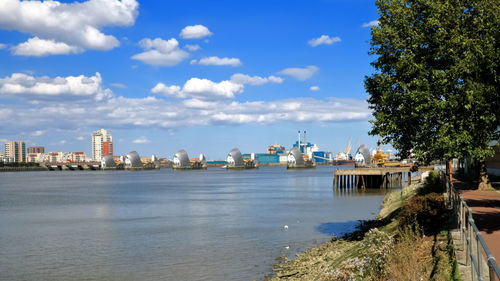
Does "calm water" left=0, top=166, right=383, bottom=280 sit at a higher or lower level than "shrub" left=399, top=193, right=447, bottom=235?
lower

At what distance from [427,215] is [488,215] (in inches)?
108

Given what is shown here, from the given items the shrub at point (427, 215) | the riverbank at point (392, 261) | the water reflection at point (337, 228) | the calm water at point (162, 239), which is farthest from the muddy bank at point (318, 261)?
the water reflection at point (337, 228)

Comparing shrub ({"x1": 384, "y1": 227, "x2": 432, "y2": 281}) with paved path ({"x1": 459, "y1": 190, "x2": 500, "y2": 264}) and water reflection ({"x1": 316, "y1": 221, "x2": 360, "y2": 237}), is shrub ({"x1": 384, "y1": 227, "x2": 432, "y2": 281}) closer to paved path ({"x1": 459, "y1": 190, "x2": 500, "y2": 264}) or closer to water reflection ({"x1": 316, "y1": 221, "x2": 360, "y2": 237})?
paved path ({"x1": 459, "y1": 190, "x2": 500, "y2": 264})

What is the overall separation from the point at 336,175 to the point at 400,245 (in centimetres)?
7025

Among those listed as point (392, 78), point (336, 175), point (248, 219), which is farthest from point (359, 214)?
point (336, 175)

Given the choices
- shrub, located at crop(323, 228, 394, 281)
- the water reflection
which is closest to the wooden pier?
the water reflection

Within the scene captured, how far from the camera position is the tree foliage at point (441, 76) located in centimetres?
1838

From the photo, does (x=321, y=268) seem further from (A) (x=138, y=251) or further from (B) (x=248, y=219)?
(B) (x=248, y=219)

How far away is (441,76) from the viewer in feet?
62.5

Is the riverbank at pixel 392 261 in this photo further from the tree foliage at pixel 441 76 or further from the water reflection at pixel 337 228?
the water reflection at pixel 337 228

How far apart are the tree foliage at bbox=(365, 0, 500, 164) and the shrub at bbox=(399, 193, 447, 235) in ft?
7.78

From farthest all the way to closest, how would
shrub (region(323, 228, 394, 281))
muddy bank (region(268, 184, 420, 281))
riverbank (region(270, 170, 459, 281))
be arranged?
muddy bank (region(268, 184, 420, 281)) → shrub (region(323, 228, 394, 281)) → riverbank (region(270, 170, 459, 281))

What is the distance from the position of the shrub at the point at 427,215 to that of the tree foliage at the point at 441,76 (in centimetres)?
237

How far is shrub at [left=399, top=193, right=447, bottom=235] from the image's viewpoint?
1998cm
